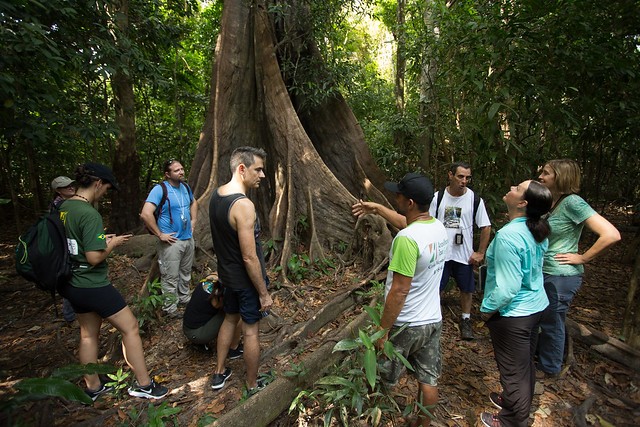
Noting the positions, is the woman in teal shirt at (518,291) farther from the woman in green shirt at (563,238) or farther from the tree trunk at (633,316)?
the tree trunk at (633,316)

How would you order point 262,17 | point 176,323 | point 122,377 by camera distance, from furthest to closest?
point 262,17, point 176,323, point 122,377

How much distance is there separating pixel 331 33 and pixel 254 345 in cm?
559

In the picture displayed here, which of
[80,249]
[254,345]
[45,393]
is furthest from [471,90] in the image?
[45,393]

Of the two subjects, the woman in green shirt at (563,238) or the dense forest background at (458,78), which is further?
the dense forest background at (458,78)

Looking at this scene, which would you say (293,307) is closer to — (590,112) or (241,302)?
(241,302)

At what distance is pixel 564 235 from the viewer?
2965mm

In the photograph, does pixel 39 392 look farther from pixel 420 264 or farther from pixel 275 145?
pixel 275 145

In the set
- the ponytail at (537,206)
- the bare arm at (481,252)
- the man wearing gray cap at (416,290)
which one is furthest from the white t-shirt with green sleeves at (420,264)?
the bare arm at (481,252)

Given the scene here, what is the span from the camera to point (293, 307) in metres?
4.14

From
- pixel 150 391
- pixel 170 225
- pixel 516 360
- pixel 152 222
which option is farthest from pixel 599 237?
pixel 152 222

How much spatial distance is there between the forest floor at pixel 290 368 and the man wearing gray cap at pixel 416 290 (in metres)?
0.53

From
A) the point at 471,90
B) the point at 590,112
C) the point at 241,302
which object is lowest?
the point at 241,302

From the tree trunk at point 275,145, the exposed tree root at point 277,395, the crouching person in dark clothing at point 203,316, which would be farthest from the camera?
the tree trunk at point 275,145

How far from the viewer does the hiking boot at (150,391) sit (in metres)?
2.92
